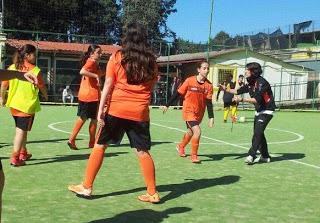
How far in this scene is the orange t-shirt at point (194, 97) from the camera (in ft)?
30.8

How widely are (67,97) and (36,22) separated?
21.4 m

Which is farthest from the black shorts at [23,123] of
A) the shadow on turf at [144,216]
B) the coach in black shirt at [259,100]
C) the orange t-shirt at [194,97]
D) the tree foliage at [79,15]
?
the tree foliage at [79,15]

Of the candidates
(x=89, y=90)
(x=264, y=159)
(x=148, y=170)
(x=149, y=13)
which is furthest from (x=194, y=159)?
(x=149, y=13)

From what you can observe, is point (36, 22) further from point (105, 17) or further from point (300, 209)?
point (300, 209)

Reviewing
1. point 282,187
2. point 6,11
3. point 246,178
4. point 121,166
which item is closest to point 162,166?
point 121,166

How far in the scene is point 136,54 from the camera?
593 centimetres

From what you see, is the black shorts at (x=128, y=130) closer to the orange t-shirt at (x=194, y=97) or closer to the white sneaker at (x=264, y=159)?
the orange t-shirt at (x=194, y=97)

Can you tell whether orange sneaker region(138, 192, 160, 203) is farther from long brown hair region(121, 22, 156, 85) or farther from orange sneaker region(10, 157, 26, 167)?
orange sneaker region(10, 157, 26, 167)

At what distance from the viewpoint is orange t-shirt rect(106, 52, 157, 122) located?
19.9 ft

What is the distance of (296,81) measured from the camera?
132 ft

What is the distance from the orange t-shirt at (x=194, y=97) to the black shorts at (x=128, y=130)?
3286mm

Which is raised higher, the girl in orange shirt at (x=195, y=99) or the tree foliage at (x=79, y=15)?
the tree foliage at (x=79, y=15)

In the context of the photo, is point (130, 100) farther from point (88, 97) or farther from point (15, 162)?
point (88, 97)

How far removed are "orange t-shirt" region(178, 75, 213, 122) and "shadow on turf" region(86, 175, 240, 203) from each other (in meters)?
1.68
